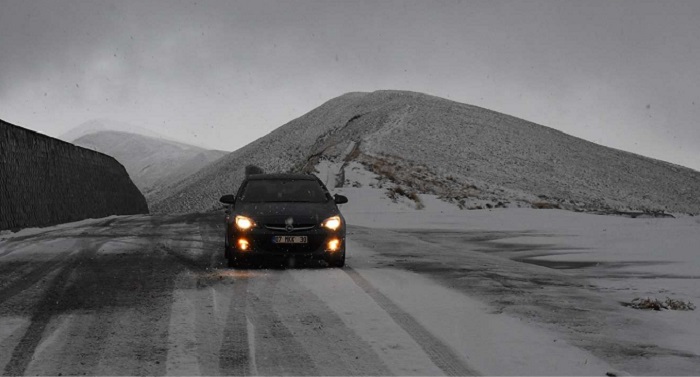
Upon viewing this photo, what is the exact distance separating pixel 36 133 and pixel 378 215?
14158 millimetres

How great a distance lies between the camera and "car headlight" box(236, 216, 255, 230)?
9.88 meters

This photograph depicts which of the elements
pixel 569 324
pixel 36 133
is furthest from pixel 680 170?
pixel 569 324

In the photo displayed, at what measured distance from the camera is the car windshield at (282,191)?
11.1 metres

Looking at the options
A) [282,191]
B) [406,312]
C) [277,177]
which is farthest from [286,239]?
[406,312]

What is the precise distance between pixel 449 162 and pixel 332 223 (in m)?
49.5

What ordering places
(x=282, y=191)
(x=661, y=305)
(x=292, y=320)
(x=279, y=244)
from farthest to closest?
(x=282, y=191), (x=279, y=244), (x=661, y=305), (x=292, y=320)

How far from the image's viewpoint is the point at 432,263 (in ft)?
36.5

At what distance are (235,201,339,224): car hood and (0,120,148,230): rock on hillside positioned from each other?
32.4 ft

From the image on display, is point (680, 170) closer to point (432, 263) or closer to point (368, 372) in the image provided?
point (432, 263)

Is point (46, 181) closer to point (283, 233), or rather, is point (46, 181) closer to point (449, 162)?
point (283, 233)

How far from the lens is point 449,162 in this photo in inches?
2307

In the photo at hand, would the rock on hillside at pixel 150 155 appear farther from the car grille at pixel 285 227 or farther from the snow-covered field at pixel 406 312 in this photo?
the car grille at pixel 285 227

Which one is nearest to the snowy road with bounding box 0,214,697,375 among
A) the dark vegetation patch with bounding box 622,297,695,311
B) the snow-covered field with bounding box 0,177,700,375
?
the snow-covered field with bounding box 0,177,700,375

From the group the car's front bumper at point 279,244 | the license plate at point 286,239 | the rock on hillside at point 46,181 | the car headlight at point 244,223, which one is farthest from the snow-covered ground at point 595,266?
the rock on hillside at point 46,181
